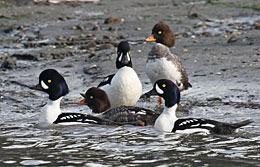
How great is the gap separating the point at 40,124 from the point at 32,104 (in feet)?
5.96

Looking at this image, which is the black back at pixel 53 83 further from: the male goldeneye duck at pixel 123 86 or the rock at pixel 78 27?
the rock at pixel 78 27

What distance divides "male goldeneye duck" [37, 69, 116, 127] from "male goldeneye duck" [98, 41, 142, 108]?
0.95m

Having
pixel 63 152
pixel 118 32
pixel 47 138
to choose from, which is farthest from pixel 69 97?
pixel 118 32

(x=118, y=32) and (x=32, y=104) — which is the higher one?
(x=118, y=32)

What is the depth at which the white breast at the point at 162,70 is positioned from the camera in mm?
9992

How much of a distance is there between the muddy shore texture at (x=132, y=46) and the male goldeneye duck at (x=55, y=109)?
2.71 feet

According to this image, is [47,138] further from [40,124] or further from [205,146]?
[205,146]

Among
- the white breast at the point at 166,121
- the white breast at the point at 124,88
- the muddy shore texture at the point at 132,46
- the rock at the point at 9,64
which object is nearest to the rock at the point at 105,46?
the muddy shore texture at the point at 132,46

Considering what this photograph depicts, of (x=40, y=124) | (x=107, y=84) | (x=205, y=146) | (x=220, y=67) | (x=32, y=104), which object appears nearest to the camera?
(x=205, y=146)

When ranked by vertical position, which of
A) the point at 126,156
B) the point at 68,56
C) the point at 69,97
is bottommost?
the point at 126,156

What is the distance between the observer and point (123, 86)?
9.33 m

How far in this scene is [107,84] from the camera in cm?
962

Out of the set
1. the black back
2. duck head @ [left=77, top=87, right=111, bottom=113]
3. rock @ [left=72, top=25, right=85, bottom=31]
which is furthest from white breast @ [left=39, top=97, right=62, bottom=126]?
rock @ [left=72, top=25, right=85, bottom=31]

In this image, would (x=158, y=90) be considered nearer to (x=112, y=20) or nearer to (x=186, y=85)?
(x=186, y=85)
